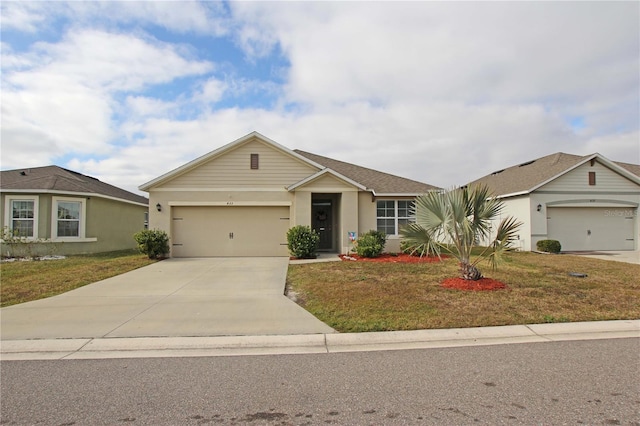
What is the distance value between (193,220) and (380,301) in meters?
10.9

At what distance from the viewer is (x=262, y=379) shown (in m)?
4.15

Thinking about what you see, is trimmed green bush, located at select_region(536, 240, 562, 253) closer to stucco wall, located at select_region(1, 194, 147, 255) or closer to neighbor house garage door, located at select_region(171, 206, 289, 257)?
neighbor house garage door, located at select_region(171, 206, 289, 257)

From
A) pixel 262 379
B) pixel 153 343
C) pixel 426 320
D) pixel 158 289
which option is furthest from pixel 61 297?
pixel 426 320

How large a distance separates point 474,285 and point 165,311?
6.54 metres

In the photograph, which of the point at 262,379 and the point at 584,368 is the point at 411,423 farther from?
the point at 584,368

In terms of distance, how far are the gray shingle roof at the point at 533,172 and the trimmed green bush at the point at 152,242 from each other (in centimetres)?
1442

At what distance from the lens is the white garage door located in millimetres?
18359

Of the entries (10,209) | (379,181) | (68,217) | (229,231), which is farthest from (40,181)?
(379,181)

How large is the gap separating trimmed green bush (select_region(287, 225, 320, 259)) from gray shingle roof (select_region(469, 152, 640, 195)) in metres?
8.96

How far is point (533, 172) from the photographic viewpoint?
20.5 meters

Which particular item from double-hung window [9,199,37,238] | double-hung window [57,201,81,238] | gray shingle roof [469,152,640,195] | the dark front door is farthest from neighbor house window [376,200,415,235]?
double-hung window [9,199,37,238]

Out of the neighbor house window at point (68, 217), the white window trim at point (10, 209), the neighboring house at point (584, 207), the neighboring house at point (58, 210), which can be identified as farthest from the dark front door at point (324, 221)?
the white window trim at point (10, 209)

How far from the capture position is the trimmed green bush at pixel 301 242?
1459 cm

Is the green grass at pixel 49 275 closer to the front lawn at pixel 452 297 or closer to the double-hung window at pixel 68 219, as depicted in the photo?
the double-hung window at pixel 68 219
